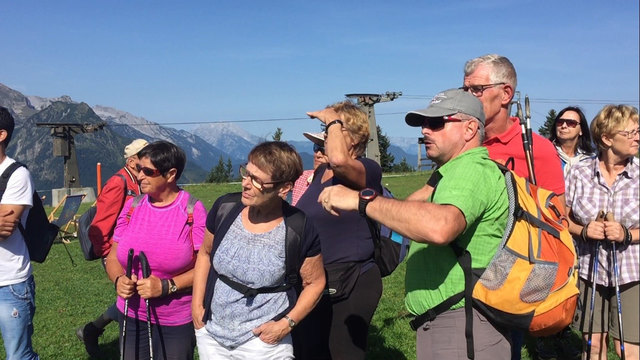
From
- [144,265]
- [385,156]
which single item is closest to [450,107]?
[144,265]

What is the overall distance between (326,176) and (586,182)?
2277 mm

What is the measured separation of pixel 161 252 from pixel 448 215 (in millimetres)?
2282

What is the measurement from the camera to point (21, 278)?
13.5 feet

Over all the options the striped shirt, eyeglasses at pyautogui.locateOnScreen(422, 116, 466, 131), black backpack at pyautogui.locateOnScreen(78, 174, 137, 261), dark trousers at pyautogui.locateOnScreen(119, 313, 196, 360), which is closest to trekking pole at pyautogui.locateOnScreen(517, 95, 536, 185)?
eyeglasses at pyautogui.locateOnScreen(422, 116, 466, 131)

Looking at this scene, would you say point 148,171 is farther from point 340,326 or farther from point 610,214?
point 610,214

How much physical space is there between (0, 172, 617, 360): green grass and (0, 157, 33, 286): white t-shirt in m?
2.65

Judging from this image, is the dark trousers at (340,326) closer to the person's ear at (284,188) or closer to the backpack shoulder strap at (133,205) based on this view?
the person's ear at (284,188)

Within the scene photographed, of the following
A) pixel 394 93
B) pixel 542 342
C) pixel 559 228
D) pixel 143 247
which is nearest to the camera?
pixel 559 228

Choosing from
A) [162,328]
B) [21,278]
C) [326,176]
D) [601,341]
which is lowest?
[601,341]

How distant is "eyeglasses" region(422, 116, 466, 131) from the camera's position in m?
2.80

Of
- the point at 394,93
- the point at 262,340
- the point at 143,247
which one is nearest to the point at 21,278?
the point at 143,247

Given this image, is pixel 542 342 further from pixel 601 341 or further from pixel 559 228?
pixel 559 228

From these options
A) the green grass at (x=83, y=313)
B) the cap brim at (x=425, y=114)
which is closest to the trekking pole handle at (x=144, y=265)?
the cap brim at (x=425, y=114)

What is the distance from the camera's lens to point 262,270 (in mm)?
3271
